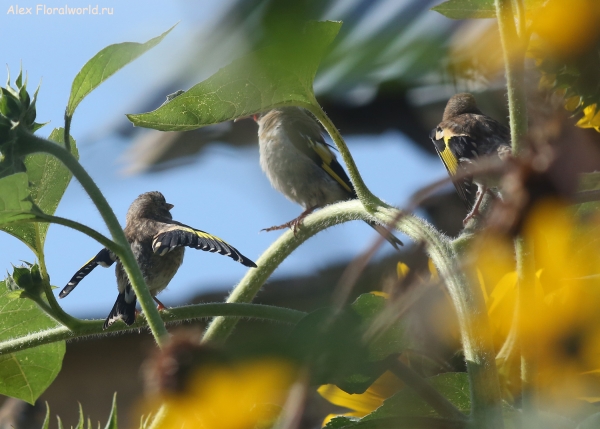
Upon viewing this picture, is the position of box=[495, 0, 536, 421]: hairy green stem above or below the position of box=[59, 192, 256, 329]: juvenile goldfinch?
above

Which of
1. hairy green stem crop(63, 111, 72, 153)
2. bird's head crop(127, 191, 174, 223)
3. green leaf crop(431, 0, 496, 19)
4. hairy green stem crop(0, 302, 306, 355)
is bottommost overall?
bird's head crop(127, 191, 174, 223)

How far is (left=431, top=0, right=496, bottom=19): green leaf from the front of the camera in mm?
444

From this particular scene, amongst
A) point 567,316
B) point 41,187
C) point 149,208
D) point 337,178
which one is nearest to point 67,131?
point 41,187

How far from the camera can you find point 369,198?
1.94 feet

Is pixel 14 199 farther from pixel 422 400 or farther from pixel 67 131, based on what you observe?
pixel 422 400

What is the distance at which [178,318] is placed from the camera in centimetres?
64

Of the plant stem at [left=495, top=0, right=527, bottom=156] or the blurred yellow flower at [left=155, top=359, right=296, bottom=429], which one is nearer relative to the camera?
the blurred yellow flower at [left=155, top=359, right=296, bottom=429]

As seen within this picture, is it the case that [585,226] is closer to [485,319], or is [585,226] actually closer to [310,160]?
[485,319]

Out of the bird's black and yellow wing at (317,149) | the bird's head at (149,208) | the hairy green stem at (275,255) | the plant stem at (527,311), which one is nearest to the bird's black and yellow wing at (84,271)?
the hairy green stem at (275,255)

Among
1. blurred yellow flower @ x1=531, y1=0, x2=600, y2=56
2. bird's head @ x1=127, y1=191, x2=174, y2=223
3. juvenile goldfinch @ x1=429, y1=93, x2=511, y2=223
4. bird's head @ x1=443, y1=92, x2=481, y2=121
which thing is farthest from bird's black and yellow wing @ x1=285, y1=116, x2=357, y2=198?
blurred yellow flower @ x1=531, y1=0, x2=600, y2=56

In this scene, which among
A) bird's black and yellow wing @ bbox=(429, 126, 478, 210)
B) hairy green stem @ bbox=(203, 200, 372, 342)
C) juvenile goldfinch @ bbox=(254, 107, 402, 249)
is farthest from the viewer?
juvenile goldfinch @ bbox=(254, 107, 402, 249)

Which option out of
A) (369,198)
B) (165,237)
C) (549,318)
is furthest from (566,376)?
(165,237)

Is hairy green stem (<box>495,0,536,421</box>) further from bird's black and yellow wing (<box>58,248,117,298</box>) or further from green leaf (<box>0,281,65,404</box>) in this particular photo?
green leaf (<box>0,281,65,404</box>)

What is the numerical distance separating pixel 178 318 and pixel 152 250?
2.42 feet
